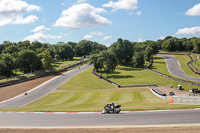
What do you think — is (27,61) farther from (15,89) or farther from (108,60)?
(108,60)

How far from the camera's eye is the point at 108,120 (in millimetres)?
19750

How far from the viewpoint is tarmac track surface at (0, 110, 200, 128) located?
18016 millimetres

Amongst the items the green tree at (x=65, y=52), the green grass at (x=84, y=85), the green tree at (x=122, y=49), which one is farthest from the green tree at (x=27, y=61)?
the green tree at (x=65, y=52)

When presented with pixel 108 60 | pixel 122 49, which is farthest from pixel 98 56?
pixel 122 49

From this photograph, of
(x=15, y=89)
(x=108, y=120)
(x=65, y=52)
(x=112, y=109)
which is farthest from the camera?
(x=65, y=52)

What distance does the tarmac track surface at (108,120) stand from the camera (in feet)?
59.1

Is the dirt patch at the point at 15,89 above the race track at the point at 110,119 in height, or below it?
below

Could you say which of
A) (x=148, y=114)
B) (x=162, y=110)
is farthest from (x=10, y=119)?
(x=162, y=110)

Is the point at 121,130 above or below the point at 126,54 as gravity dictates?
below

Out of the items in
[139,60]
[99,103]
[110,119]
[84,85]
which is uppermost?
[139,60]

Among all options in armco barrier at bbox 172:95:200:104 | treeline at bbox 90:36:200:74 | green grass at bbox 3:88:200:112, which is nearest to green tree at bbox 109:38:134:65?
treeline at bbox 90:36:200:74

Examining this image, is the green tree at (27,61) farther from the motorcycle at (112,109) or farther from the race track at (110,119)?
the motorcycle at (112,109)

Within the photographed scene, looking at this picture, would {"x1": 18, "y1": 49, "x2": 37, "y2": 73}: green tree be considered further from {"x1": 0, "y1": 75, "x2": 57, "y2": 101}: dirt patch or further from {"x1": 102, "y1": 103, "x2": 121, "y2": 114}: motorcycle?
{"x1": 102, "y1": 103, "x2": 121, "y2": 114}: motorcycle

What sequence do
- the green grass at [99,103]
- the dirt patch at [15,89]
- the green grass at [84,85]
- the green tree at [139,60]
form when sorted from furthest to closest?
the green tree at [139,60]
the green grass at [84,85]
the dirt patch at [15,89]
the green grass at [99,103]
